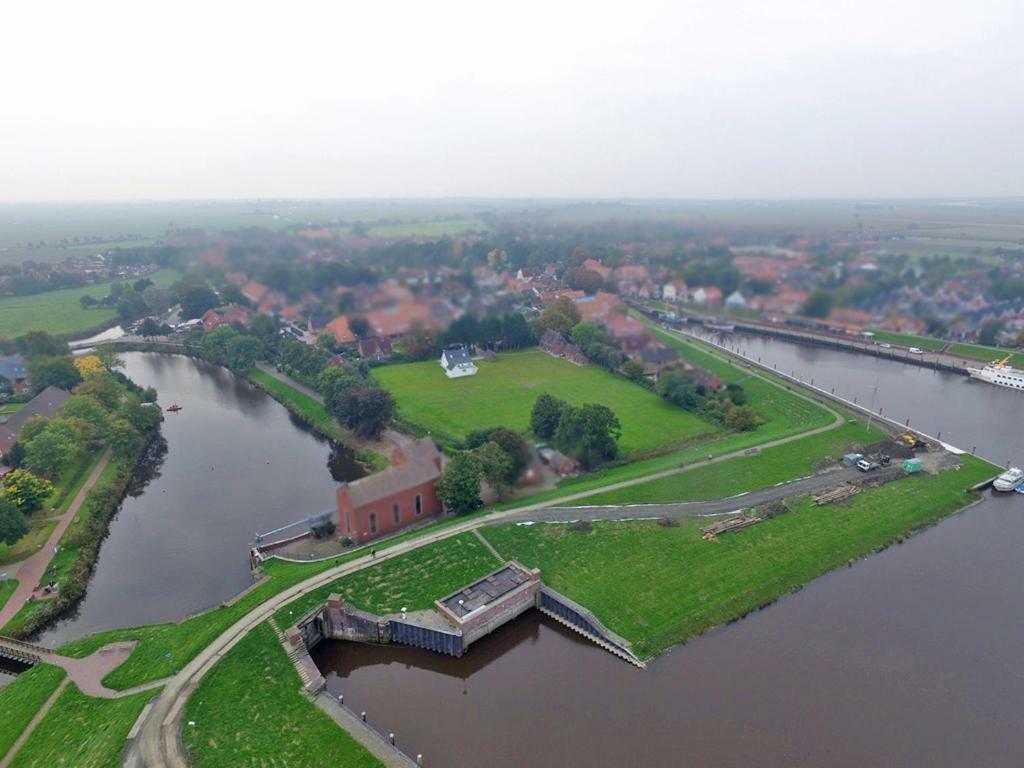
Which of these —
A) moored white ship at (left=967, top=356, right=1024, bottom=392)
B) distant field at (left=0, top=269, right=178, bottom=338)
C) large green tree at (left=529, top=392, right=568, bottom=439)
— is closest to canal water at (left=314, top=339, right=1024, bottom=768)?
large green tree at (left=529, top=392, right=568, bottom=439)

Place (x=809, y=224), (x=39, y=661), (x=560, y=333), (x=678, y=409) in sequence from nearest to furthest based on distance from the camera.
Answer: (x=39, y=661) < (x=678, y=409) < (x=560, y=333) < (x=809, y=224)

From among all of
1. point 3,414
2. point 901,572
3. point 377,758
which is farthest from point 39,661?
point 901,572

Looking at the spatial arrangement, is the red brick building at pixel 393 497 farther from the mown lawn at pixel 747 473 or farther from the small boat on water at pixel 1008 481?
the small boat on water at pixel 1008 481

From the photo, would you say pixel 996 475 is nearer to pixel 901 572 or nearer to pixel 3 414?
pixel 901 572

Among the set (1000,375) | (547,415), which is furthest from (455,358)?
(1000,375)

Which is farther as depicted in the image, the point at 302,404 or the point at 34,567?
the point at 302,404

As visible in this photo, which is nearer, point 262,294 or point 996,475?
point 996,475

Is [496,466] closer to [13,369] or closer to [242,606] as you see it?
[242,606]

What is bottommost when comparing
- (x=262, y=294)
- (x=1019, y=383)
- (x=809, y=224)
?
(x=1019, y=383)
